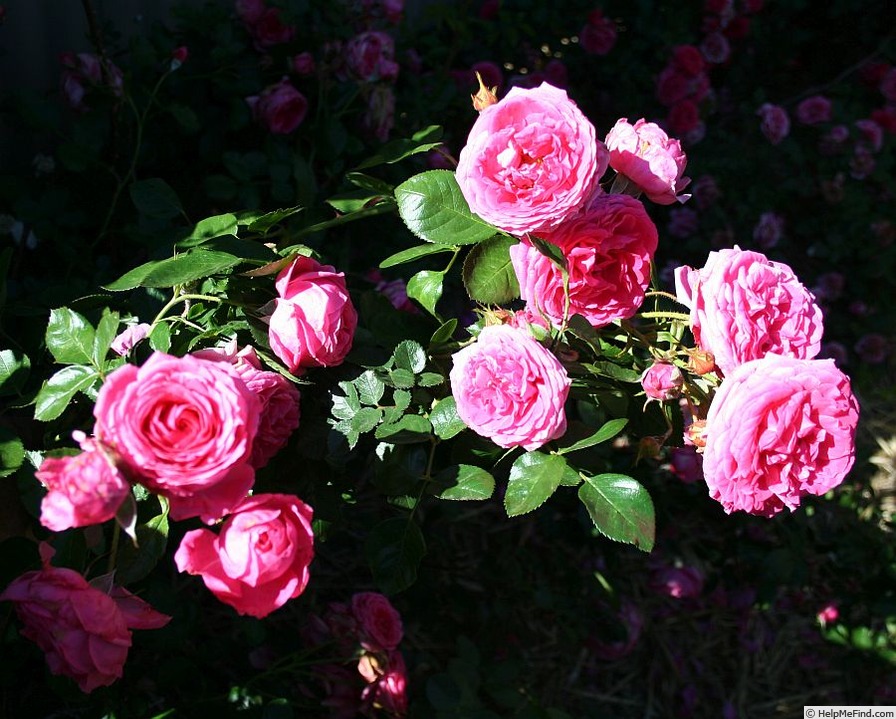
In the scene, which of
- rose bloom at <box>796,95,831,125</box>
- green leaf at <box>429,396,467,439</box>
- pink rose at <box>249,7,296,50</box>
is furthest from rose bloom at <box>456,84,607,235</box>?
rose bloom at <box>796,95,831,125</box>

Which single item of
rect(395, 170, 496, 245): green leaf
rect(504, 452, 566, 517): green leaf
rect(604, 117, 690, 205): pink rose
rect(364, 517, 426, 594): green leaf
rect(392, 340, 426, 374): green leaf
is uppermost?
rect(604, 117, 690, 205): pink rose

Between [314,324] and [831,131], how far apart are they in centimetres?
251

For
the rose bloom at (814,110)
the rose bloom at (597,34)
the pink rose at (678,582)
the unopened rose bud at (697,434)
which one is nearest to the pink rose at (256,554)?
the unopened rose bud at (697,434)

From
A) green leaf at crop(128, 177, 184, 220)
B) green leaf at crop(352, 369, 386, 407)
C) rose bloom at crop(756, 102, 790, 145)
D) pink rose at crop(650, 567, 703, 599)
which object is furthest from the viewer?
rose bloom at crop(756, 102, 790, 145)

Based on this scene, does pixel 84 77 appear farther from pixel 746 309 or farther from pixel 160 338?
pixel 746 309

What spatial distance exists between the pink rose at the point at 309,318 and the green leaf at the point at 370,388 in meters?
0.05

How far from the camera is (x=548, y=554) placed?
2080mm

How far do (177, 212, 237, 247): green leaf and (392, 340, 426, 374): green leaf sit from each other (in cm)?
23

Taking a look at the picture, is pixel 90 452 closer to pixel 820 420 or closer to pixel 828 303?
pixel 820 420

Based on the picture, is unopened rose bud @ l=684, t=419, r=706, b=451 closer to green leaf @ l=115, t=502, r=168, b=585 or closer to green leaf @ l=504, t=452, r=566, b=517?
green leaf @ l=504, t=452, r=566, b=517

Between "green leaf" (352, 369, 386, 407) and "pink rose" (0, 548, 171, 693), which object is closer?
"pink rose" (0, 548, 171, 693)

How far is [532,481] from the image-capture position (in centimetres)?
91

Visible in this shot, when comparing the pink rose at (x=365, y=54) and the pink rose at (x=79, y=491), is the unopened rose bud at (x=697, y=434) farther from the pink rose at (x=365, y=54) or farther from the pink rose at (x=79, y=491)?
the pink rose at (x=365, y=54)

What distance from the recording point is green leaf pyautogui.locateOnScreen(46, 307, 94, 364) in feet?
3.01
